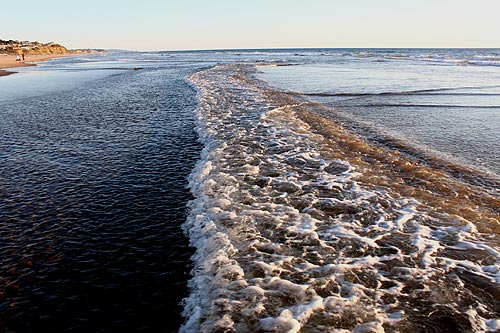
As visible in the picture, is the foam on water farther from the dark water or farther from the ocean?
the dark water

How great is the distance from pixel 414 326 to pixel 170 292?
3.05 meters

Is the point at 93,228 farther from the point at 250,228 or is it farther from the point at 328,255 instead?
the point at 328,255

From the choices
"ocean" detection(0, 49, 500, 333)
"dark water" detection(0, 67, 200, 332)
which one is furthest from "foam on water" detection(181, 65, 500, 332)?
"dark water" detection(0, 67, 200, 332)

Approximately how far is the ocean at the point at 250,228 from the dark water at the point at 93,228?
1.1 inches

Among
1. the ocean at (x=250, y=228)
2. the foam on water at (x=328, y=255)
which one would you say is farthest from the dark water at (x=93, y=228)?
the foam on water at (x=328, y=255)

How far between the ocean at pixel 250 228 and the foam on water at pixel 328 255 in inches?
1.1

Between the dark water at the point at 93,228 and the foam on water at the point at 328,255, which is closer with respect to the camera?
the foam on water at the point at 328,255

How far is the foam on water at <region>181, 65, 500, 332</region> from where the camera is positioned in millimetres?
4211

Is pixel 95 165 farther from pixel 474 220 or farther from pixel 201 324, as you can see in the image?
pixel 474 220

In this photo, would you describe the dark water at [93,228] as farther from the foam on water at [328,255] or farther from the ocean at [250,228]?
the foam on water at [328,255]

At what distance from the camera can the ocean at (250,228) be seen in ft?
14.1

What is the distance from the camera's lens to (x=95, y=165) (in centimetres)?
947

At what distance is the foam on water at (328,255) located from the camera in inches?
166

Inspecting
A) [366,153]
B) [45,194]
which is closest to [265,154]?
[366,153]
